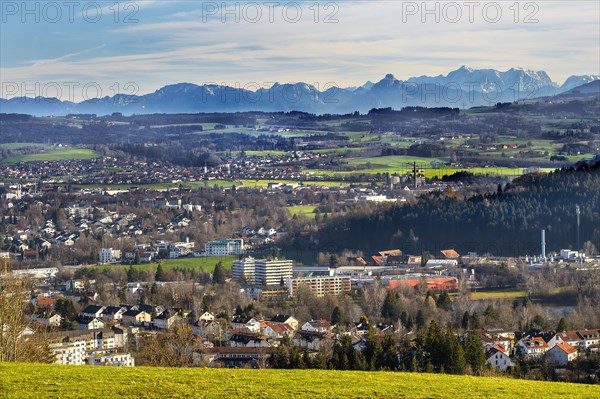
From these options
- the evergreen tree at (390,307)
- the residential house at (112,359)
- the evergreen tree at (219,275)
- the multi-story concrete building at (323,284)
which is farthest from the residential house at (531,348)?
the evergreen tree at (219,275)

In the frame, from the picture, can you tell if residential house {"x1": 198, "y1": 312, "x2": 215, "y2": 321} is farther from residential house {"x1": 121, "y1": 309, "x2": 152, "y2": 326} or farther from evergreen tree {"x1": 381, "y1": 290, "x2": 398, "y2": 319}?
evergreen tree {"x1": 381, "y1": 290, "x2": 398, "y2": 319}

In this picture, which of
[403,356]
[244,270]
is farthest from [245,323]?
[244,270]

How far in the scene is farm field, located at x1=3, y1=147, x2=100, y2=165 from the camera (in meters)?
112

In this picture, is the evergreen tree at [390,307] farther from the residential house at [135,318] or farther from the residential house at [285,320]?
the residential house at [135,318]

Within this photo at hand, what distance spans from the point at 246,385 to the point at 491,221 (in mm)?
45559

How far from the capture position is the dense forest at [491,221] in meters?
56.7

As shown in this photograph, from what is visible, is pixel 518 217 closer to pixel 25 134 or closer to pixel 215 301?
pixel 215 301

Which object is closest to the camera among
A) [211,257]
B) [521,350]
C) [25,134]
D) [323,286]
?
[521,350]

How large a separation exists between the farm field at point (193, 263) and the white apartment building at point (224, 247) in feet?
4.05

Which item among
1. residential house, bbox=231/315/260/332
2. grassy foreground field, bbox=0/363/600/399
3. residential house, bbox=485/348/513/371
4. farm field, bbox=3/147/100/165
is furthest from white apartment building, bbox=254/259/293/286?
farm field, bbox=3/147/100/165

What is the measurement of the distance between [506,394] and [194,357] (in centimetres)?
1344

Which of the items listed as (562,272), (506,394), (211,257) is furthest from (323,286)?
(506,394)

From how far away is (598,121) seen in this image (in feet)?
328

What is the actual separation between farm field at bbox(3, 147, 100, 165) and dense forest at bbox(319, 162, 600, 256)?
2207 inches
